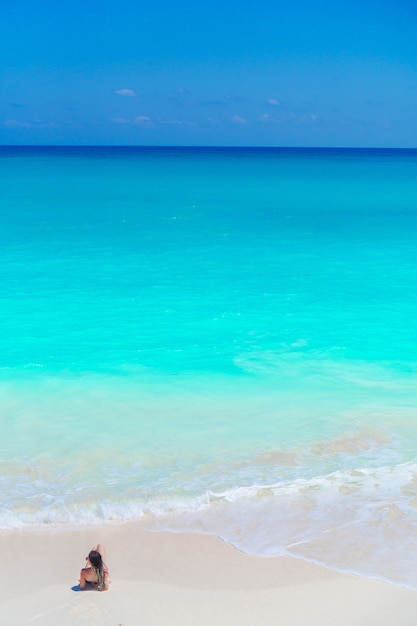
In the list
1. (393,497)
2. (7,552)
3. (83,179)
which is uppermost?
(83,179)

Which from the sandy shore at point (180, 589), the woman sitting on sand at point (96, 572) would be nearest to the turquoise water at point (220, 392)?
the sandy shore at point (180, 589)

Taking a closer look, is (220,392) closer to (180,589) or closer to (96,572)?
(180,589)

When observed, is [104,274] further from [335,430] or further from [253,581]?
[253,581]

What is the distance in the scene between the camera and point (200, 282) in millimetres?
20203

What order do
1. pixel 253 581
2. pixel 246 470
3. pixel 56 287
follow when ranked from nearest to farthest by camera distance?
1. pixel 253 581
2. pixel 246 470
3. pixel 56 287

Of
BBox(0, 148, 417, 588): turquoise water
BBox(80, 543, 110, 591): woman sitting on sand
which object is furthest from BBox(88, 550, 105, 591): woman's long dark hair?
BBox(0, 148, 417, 588): turquoise water

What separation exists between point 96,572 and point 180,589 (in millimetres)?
801

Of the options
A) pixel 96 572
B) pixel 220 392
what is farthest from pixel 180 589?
pixel 220 392

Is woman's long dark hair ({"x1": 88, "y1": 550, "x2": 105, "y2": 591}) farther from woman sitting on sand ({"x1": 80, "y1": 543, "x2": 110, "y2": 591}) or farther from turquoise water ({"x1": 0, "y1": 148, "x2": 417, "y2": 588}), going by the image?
turquoise water ({"x1": 0, "y1": 148, "x2": 417, "y2": 588})

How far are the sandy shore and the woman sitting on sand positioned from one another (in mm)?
99

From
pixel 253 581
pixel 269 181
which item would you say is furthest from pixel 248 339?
pixel 269 181

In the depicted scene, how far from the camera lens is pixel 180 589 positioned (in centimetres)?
625

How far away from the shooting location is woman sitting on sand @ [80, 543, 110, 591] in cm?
608

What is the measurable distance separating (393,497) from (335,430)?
6.87 feet
